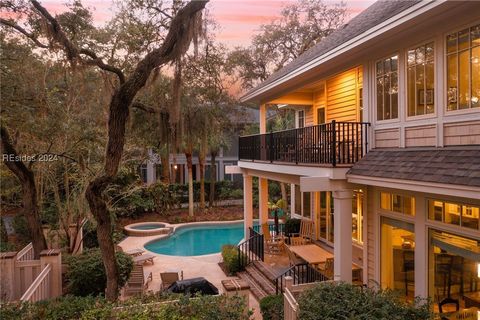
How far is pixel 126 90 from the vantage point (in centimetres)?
697

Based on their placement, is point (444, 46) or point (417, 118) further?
point (417, 118)

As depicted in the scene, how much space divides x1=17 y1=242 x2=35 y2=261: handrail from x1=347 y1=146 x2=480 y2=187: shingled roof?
8.20 metres

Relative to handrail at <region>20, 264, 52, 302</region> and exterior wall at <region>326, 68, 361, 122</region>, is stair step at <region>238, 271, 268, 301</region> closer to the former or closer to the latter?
handrail at <region>20, 264, 52, 302</region>

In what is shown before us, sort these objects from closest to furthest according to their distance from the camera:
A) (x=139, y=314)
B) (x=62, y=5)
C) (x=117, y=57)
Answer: (x=139, y=314) → (x=62, y=5) → (x=117, y=57)

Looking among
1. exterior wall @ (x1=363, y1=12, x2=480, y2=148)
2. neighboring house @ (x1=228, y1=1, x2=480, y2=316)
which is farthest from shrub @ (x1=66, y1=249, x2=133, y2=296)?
exterior wall @ (x1=363, y1=12, x2=480, y2=148)

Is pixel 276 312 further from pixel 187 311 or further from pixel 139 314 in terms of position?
pixel 139 314

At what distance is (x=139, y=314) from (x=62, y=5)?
7672 mm

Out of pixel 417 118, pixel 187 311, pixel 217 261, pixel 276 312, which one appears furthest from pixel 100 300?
pixel 217 261

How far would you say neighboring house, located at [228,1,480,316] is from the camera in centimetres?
538

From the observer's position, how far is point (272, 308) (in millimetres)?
7117

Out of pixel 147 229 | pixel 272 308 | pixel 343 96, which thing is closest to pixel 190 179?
pixel 147 229

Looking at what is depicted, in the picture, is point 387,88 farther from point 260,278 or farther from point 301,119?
point 301,119

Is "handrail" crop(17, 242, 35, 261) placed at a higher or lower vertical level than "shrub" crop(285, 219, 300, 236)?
higher

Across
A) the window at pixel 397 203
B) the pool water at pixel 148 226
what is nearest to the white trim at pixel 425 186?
the window at pixel 397 203
